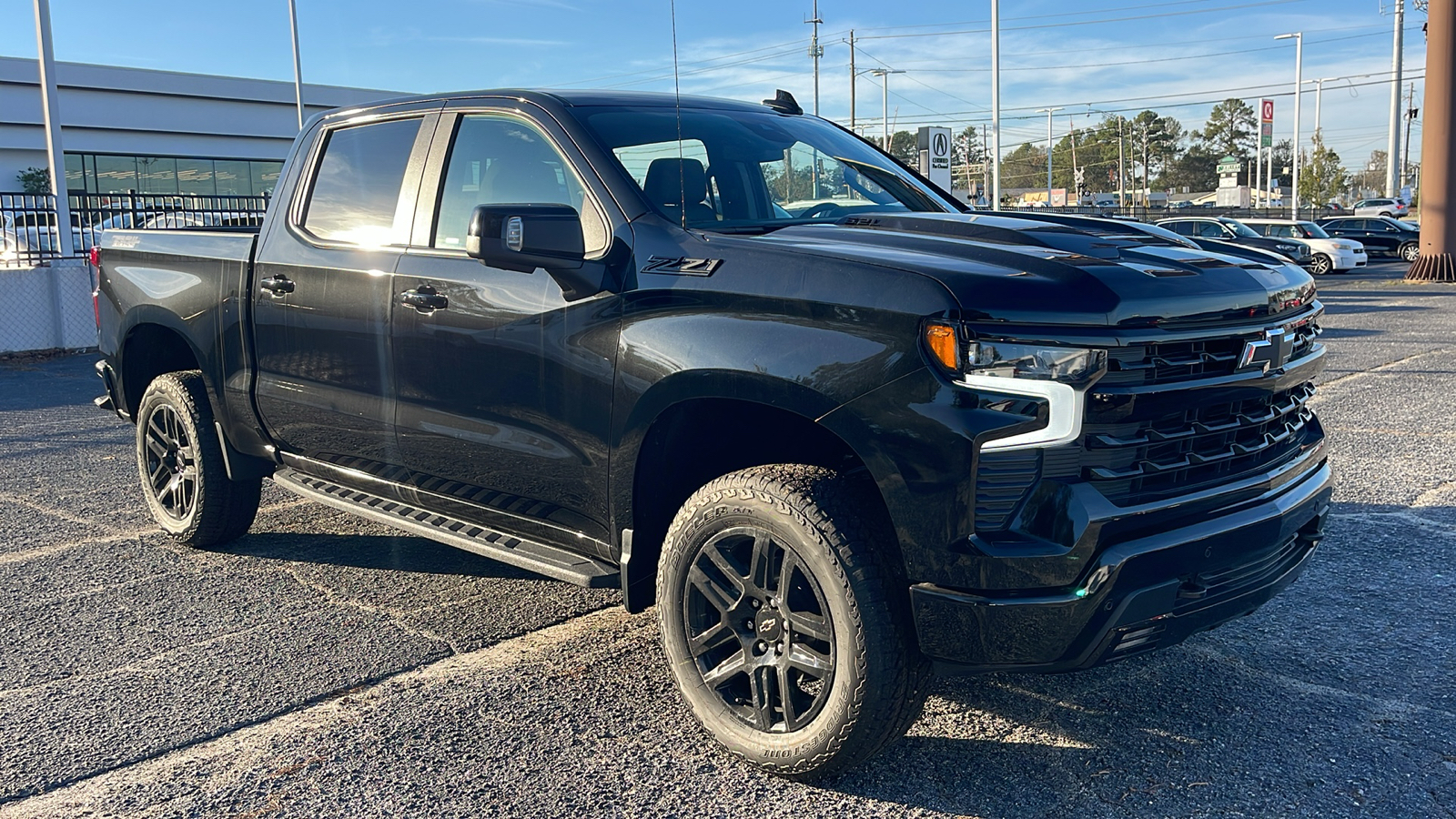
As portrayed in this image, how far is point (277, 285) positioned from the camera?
4727 millimetres

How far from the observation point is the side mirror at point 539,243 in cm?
336

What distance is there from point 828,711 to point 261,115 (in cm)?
6313

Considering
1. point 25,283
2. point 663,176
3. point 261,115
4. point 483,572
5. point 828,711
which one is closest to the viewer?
point 828,711

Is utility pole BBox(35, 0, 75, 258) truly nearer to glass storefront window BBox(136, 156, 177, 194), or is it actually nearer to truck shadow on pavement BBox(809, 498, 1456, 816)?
truck shadow on pavement BBox(809, 498, 1456, 816)

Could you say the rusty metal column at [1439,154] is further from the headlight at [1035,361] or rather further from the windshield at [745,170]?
the headlight at [1035,361]

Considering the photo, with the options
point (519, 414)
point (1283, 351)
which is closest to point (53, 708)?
point (519, 414)

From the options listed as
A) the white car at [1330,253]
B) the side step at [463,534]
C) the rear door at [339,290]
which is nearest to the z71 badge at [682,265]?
the side step at [463,534]

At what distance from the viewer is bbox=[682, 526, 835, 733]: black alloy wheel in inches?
122

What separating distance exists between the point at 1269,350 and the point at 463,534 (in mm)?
→ 2600

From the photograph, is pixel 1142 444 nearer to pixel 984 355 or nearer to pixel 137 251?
pixel 984 355

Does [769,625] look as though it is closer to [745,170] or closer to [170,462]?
[745,170]

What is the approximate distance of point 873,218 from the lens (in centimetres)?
388

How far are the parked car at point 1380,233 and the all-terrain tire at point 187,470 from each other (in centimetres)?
3823

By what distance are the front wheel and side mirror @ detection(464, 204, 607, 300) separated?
0.76 meters
